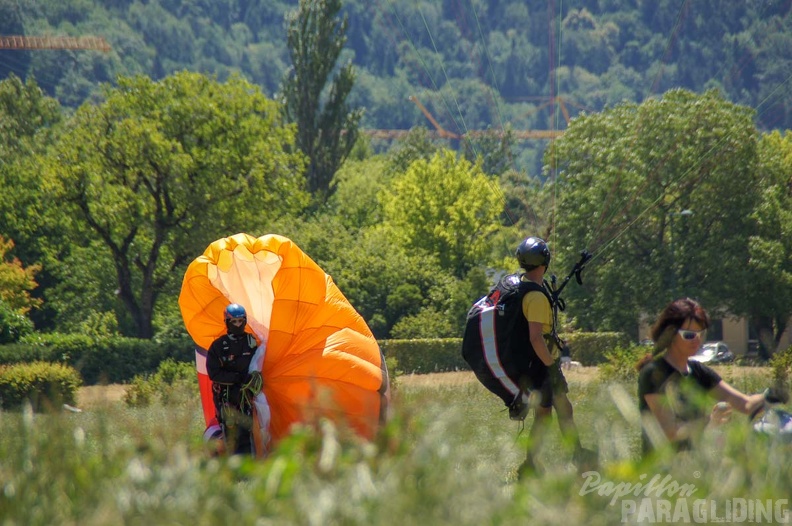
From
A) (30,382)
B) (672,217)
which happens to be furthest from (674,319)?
(672,217)

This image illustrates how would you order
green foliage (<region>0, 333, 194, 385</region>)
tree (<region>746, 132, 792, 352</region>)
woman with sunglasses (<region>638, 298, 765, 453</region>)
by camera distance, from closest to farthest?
1. woman with sunglasses (<region>638, 298, 765, 453</region>)
2. green foliage (<region>0, 333, 194, 385</region>)
3. tree (<region>746, 132, 792, 352</region>)

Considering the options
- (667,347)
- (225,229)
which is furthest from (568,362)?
(667,347)

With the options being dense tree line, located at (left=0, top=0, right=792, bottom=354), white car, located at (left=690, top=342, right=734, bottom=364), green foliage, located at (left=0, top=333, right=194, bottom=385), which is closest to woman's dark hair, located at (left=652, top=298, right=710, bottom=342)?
white car, located at (left=690, top=342, right=734, bottom=364)

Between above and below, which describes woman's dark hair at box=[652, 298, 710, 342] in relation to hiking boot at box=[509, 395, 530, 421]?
above

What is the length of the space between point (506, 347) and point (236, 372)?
264 cm

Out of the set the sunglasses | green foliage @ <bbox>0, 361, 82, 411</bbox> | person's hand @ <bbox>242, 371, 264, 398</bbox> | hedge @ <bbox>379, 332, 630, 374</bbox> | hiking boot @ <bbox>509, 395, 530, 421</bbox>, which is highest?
the sunglasses

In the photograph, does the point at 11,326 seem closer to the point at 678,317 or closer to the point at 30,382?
the point at 30,382

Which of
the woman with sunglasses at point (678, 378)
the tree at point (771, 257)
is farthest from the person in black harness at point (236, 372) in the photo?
the tree at point (771, 257)

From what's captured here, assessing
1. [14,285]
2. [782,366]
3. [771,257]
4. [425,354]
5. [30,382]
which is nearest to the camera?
[782,366]

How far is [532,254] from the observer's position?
26.7 ft

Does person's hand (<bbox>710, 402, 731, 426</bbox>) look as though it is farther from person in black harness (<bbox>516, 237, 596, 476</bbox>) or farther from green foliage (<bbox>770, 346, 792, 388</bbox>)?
green foliage (<bbox>770, 346, 792, 388</bbox>)

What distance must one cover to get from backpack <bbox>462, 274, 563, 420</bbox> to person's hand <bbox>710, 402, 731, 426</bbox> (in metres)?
2.09

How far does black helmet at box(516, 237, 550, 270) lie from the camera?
8133 mm

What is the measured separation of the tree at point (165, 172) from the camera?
37.1 meters
